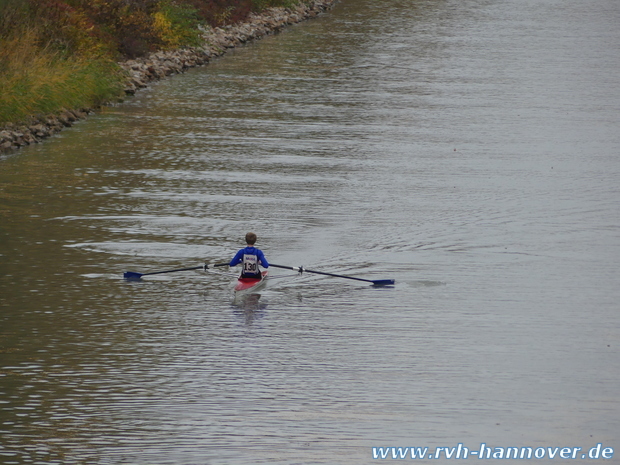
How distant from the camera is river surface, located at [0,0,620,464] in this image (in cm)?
1160

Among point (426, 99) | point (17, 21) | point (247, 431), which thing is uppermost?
point (17, 21)

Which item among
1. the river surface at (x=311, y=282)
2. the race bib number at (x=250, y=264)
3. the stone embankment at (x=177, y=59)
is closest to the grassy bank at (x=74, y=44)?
the stone embankment at (x=177, y=59)

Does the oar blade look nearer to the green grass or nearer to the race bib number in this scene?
the race bib number

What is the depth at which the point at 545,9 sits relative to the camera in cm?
6444

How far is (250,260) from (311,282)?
121 centimetres

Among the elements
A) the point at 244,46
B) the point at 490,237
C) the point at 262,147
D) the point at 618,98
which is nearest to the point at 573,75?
the point at 618,98

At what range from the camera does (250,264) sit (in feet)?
52.3

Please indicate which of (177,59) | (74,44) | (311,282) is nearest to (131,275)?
(311,282)

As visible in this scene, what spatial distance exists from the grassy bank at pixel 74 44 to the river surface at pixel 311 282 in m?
1.08

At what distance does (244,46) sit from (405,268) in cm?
2947

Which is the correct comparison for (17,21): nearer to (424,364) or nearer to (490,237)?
(490,237)

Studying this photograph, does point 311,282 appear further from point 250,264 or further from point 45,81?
point 45,81

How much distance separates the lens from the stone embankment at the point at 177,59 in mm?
26078

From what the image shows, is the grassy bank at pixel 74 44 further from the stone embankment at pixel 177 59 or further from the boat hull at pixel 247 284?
the boat hull at pixel 247 284
